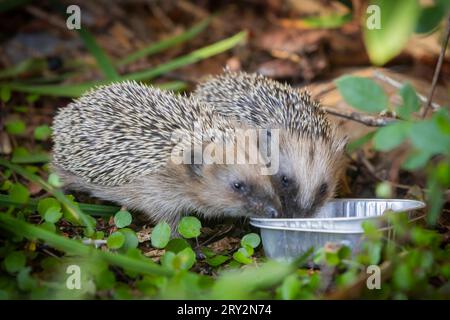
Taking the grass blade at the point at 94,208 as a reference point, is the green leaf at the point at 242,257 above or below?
below

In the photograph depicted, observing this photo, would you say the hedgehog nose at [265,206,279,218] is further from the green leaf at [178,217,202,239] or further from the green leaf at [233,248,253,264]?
the green leaf at [178,217,202,239]

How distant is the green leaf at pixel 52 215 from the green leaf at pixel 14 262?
0.39m

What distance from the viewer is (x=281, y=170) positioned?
5.11 m

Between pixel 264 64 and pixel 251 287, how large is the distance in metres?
5.14

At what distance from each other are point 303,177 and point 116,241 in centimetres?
166

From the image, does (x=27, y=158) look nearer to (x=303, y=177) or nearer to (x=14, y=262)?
(x=14, y=262)

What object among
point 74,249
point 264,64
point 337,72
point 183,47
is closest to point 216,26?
point 183,47

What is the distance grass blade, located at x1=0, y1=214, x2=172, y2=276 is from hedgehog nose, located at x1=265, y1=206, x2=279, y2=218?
3.78 ft

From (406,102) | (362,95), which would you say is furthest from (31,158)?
(406,102)

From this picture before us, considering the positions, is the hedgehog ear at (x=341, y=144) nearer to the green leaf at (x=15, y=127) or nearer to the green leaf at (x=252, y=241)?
the green leaf at (x=252, y=241)

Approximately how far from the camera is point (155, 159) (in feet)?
16.7

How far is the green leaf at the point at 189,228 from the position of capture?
4676 millimetres

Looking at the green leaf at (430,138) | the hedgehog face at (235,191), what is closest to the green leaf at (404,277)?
the green leaf at (430,138)
